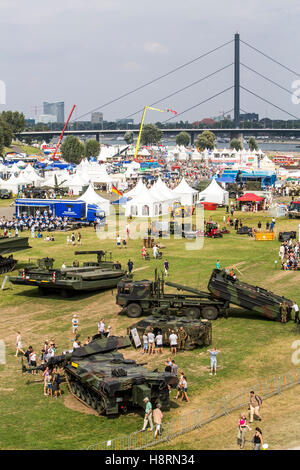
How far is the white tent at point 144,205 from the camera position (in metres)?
58.4

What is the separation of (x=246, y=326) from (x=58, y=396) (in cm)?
998

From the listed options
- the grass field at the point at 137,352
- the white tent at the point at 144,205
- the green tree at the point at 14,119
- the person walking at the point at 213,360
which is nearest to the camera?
the grass field at the point at 137,352

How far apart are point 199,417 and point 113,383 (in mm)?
2635

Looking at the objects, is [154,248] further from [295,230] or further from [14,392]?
[14,392]

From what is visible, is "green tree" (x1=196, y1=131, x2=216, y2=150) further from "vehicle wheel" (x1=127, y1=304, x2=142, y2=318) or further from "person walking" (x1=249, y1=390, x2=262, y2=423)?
"person walking" (x1=249, y1=390, x2=262, y2=423)

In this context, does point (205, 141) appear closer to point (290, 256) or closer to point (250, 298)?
point (290, 256)

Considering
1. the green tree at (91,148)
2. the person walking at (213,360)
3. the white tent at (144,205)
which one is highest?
the green tree at (91,148)

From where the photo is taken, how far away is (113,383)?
1720cm

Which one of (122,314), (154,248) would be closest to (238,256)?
(154,248)

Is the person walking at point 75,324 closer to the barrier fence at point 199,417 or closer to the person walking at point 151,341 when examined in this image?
the person walking at point 151,341

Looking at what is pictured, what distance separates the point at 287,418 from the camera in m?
17.1

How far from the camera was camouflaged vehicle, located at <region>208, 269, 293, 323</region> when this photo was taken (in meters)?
26.6

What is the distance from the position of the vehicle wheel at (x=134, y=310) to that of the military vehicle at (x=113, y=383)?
7.87 metres
